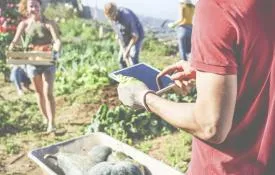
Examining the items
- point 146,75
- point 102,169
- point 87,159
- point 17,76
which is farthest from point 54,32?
point 146,75

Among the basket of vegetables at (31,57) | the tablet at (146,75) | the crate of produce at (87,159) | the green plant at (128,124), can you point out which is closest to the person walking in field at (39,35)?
the basket of vegetables at (31,57)

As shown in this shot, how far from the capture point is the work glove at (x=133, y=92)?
2180 millimetres

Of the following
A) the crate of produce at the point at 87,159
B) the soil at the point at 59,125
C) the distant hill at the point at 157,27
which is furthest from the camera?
the distant hill at the point at 157,27

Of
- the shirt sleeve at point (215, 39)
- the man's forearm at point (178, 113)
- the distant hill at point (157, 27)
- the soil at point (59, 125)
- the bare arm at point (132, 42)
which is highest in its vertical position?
the shirt sleeve at point (215, 39)

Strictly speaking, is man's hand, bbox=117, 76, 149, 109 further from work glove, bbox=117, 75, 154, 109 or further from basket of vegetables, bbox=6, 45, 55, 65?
basket of vegetables, bbox=6, 45, 55, 65

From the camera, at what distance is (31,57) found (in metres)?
6.38

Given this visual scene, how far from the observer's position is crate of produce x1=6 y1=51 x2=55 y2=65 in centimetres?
631

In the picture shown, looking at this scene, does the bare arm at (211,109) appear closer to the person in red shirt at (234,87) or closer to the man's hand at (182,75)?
the person in red shirt at (234,87)

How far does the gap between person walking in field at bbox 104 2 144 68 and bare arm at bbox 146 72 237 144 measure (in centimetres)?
706

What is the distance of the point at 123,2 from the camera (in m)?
17.7

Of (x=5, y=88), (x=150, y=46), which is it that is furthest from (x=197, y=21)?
(x=150, y=46)

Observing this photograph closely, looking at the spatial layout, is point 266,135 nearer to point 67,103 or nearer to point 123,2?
point 67,103

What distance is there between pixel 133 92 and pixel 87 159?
6.97ft

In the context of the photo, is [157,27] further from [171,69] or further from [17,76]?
[171,69]
